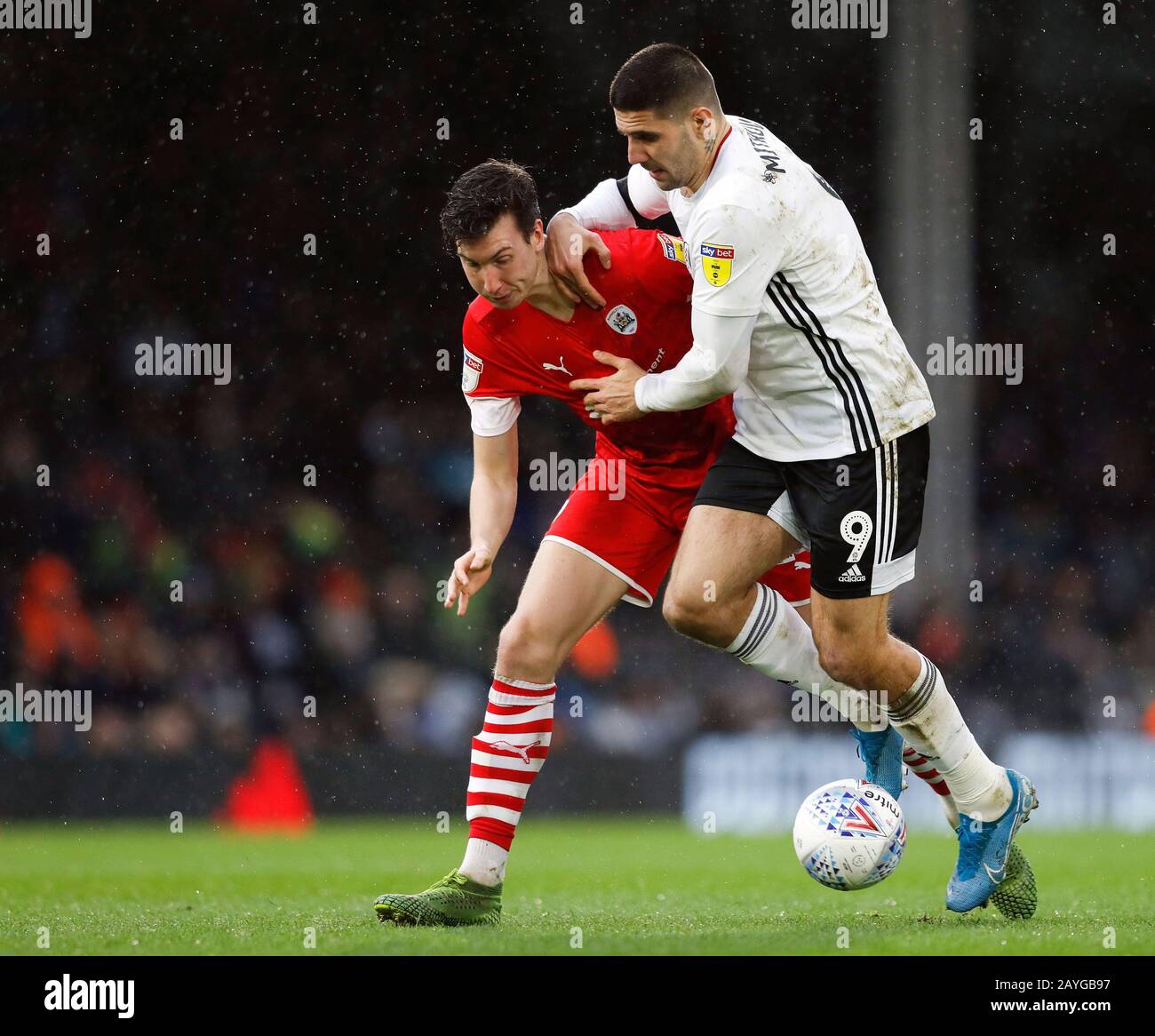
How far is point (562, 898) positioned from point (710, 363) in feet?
7.30

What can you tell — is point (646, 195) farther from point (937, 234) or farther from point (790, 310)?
point (937, 234)

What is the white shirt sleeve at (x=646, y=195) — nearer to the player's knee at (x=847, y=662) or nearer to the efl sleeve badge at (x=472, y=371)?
the efl sleeve badge at (x=472, y=371)

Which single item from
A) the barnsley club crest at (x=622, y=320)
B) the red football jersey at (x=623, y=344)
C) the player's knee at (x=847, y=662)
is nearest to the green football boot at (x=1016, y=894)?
the player's knee at (x=847, y=662)

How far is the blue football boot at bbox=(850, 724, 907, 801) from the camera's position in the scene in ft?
17.3

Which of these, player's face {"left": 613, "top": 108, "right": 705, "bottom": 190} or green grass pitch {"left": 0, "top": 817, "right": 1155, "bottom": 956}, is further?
player's face {"left": 613, "top": 108, "right": 705, "bottom": 190}

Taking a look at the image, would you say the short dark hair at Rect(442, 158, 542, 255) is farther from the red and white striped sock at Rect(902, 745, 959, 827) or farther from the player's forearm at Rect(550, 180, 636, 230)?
the red and white striped sock at Rect(902, 745, 959, 827)

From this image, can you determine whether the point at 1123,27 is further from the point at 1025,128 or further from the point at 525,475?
the point at 525,475

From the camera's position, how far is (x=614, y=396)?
4.88 meters

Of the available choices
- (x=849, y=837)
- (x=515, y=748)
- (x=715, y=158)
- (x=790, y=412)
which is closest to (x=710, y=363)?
(x=790, y=412)

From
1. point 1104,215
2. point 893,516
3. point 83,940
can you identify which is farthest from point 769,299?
point 1104,215

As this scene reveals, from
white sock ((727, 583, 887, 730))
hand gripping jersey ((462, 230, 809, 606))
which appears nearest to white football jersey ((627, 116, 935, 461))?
hand gripping jersey ((462, 230, 809, 606))

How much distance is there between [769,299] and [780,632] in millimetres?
1107

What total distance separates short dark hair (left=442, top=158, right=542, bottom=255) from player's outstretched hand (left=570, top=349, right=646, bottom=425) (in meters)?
0.49

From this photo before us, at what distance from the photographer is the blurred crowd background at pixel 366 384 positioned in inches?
484
